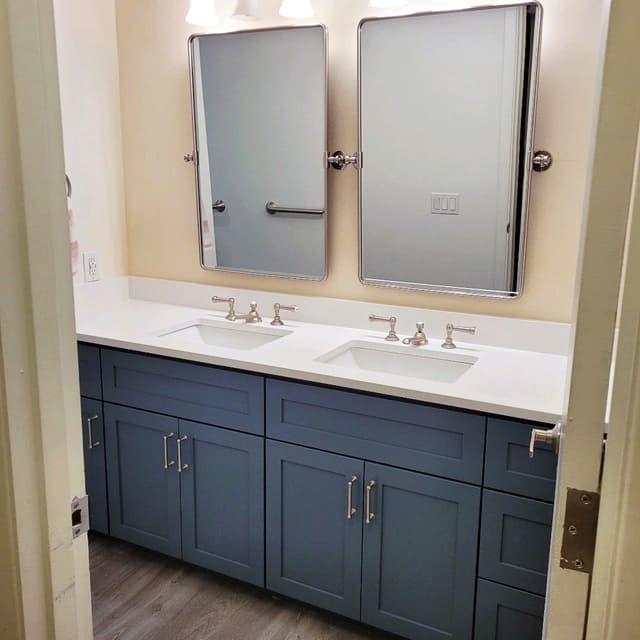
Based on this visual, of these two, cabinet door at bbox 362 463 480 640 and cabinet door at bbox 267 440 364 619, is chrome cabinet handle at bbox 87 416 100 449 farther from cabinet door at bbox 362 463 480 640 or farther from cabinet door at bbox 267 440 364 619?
cabinet door at bbox 362 463 480 640

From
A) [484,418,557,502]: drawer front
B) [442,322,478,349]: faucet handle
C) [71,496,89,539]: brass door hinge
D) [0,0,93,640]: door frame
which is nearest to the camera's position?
[0,0,93,640]: door frame

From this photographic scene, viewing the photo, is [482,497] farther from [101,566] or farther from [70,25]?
[70,25]

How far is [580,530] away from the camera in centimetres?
71

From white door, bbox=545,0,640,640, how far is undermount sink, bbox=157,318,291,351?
5.56 ft

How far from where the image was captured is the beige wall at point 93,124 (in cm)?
247

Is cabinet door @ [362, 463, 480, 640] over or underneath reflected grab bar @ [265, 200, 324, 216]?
underneath

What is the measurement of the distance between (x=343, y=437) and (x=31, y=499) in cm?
117

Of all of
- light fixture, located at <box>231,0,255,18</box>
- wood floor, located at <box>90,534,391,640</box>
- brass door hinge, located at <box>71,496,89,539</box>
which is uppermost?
light fixture, located at <box>231,0,255,18</box>

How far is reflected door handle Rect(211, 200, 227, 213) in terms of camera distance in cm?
254

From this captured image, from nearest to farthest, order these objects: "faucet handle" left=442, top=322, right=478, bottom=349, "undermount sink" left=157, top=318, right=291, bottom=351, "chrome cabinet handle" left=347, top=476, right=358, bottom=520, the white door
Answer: the white door < "chrome cabinet handle" left=347, top=476, right=358, bottom=520 < "faucet handle" left=442, top=322, right=478, bottom=349 < "undermount sink" left=157, top=318, right=291, bottom=351

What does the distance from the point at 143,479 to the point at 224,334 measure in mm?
576

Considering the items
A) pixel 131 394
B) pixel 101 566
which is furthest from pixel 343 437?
pixel 101 566

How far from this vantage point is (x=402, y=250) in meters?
2.24

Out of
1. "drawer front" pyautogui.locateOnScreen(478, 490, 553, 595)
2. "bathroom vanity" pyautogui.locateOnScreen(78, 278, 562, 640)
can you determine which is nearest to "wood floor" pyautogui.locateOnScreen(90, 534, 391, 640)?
"bathroom vanity" pyautogui.locateOnScreen(78, 278, 562, 640)
